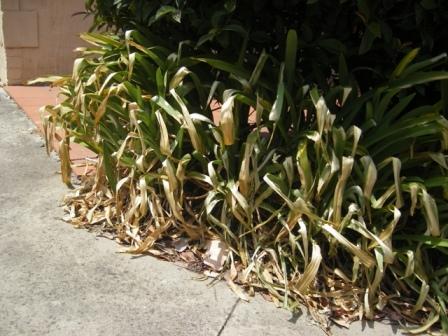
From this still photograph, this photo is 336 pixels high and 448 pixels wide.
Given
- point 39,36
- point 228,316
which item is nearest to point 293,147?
point 228,316

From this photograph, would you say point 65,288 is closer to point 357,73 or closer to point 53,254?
point 53,254

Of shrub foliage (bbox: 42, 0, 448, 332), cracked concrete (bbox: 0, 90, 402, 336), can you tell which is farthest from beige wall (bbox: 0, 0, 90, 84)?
cracked concrete (bbox: 0, 90, 402, 336)

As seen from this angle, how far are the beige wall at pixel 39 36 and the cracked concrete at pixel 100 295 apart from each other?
360 cm

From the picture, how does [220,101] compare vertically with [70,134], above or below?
above

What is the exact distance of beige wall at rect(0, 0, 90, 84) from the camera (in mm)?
6742

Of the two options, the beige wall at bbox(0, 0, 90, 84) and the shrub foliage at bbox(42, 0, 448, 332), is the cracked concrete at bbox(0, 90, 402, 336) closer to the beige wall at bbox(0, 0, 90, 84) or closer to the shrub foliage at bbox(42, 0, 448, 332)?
the shrub foliage at bbox(42, 0, 448, 332)

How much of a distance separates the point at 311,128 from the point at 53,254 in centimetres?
154

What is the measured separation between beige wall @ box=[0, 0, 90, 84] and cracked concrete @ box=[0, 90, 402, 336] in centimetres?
360

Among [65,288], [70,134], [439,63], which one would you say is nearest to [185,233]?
[65,288]

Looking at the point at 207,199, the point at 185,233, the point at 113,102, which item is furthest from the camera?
the point at 113,102

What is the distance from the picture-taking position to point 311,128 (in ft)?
10.9

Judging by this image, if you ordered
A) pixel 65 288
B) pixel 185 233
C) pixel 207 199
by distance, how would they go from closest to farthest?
pixel 65 288 → pixel 207 199 → pixel 185 233

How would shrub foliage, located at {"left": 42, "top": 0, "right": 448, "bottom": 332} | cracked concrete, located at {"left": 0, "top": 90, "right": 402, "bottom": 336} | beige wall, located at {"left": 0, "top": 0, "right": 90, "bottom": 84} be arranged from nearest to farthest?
1. cracked concrete, located at {"left": 0, "top": 90, "right": 402, "bottom": 336}
2. shrub foliage, located at {"left": 42, "top": 0, "right": 448, "bottom": 332}
3. beige wall, located at {"left": 0, "top": 0, "right": 90, "bottom": 84}

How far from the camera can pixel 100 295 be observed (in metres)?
2.95
